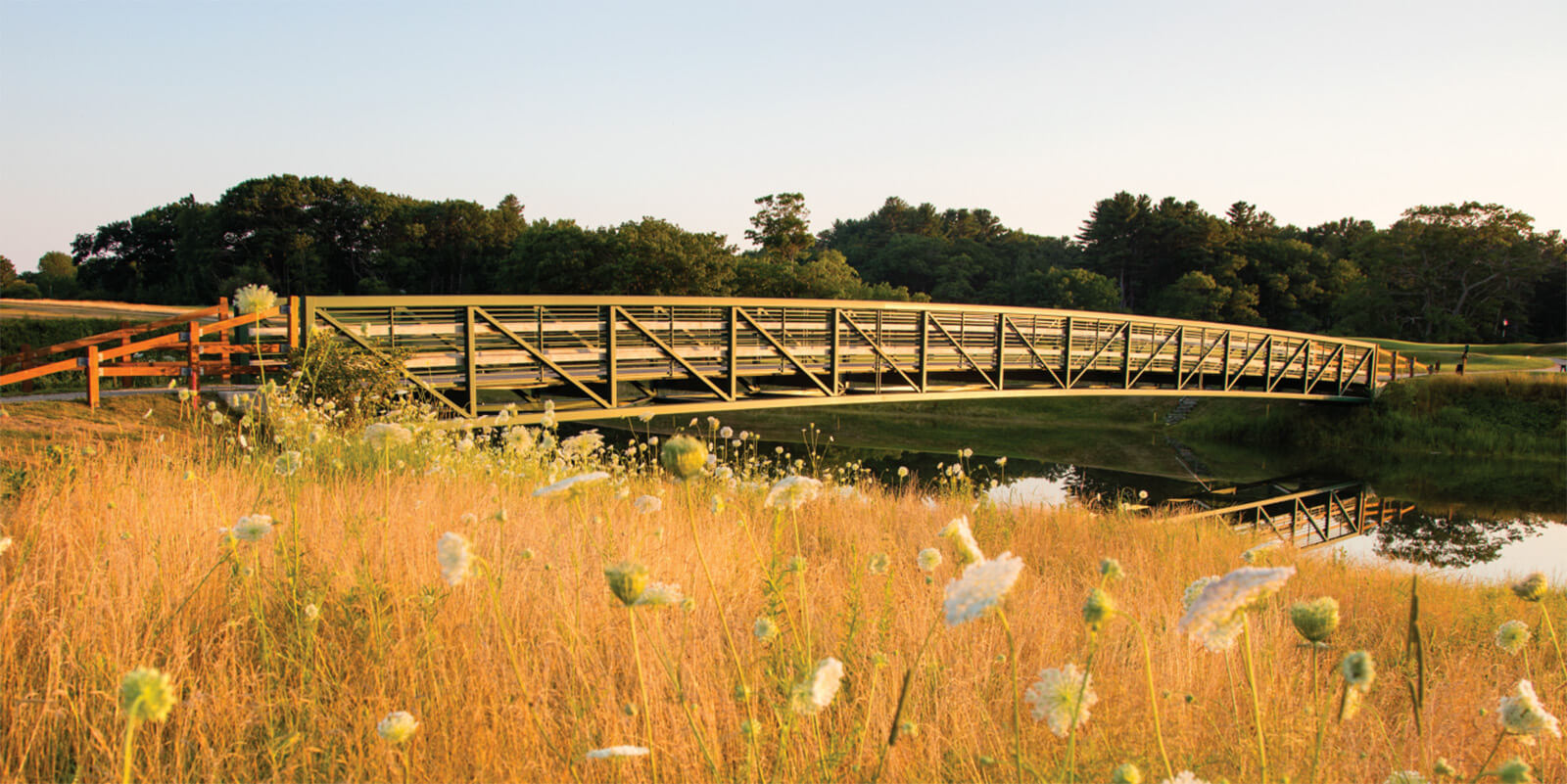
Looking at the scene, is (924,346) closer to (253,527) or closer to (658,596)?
(253,527)

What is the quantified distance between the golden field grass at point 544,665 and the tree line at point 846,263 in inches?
1650

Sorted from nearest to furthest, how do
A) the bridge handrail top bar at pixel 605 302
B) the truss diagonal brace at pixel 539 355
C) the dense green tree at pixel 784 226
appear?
1. the bridge handrail top bar at pixel 605 302
2. the truss diagonal brace at pixel 539 355
3. the dense green tree at pixel 784 226

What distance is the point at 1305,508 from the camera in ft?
56.3

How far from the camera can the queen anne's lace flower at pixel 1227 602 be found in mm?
1285

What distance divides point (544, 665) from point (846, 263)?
202 feet

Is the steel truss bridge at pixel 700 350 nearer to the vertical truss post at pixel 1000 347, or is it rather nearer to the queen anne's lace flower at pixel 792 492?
the vertical truss post at pixel 1000 347

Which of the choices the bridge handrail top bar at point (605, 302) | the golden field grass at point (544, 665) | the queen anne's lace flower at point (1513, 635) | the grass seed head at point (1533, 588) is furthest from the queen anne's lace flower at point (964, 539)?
the bridge handrail top bar at point (605, 302)

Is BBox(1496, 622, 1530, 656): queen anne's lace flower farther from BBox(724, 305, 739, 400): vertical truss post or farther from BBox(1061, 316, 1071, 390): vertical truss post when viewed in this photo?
BBox(1061, 316, 1071, 390): vertical truss post

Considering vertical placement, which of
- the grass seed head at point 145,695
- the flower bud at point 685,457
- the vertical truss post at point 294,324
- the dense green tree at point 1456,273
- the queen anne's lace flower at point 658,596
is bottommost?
the queen anne's lace flower at point 658,596

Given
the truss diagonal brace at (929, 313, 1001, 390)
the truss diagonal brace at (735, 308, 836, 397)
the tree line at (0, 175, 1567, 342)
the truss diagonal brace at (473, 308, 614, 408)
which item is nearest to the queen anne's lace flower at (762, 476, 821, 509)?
the truss diagonal brace at (473, 308, 614, 408)

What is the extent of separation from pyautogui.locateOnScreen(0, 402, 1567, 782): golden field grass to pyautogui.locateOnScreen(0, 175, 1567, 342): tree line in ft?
137

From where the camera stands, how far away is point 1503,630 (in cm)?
212

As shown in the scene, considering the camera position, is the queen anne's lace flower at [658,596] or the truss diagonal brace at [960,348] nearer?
the queen anne's lace flower at [658,596]

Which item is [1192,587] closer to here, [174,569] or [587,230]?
[174,569]
